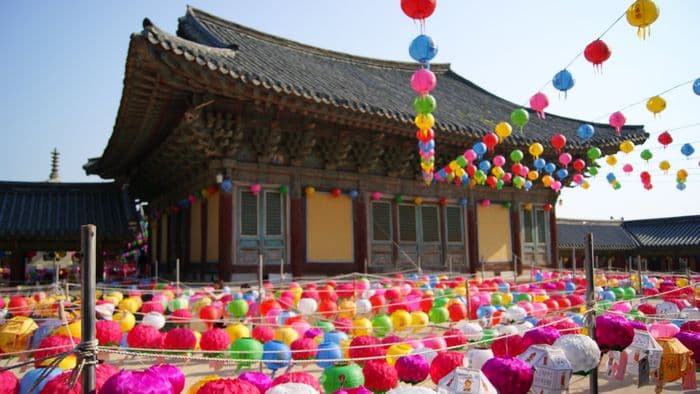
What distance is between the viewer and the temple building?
1006 centimetres

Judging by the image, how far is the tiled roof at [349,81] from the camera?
10548 millimetres

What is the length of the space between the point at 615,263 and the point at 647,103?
82.6 feet

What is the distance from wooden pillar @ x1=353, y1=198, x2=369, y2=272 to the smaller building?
1762 centimetres

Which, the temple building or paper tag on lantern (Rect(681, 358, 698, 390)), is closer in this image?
Result: paper tag on lantern (Rect(681, 358, 698, 390))

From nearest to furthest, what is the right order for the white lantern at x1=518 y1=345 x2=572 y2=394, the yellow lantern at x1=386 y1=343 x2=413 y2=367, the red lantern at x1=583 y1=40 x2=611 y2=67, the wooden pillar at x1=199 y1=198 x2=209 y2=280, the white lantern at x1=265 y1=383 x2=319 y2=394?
the white lantern at x1=265 y1=383 x2=319 y2=394
the white lantern at x1=518 y1=345 x2=572 y2=394
the yellow lantern at x1=386 y1=343 x2=413 y2=367
the red lantern at x1=583 y1=40 x2=611 y2=67
the wooden pillar at x1=199 y1=198 x2=209 y2=280

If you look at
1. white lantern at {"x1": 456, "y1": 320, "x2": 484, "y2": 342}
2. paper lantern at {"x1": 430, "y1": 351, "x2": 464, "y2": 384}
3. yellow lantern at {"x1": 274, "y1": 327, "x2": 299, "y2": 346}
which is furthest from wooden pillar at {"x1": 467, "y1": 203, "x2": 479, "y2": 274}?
paper lantern at {"x1": 430, "y1": 351, "x2": 464, "y2": 384}

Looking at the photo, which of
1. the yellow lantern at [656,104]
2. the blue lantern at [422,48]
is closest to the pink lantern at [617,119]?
the yellow lantern at [656,104]

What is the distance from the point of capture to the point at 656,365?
4.94 metres

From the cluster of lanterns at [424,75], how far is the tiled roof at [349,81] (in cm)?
92

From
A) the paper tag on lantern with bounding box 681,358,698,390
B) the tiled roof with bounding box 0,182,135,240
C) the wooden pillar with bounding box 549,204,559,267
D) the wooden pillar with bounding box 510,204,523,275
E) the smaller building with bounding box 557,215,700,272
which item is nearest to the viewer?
the paper tag on lantern with bounding box 681,358,698,390

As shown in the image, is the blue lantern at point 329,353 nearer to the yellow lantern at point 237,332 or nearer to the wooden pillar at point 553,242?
the yellow lantern at point 237,332

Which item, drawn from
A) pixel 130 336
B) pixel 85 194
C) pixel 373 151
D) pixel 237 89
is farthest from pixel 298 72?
pixel 130 336

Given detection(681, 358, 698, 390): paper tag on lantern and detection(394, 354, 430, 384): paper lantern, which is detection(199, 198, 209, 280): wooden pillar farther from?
detection(681, 358, 698, 390): paper tag on lantern

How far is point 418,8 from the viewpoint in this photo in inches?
262
